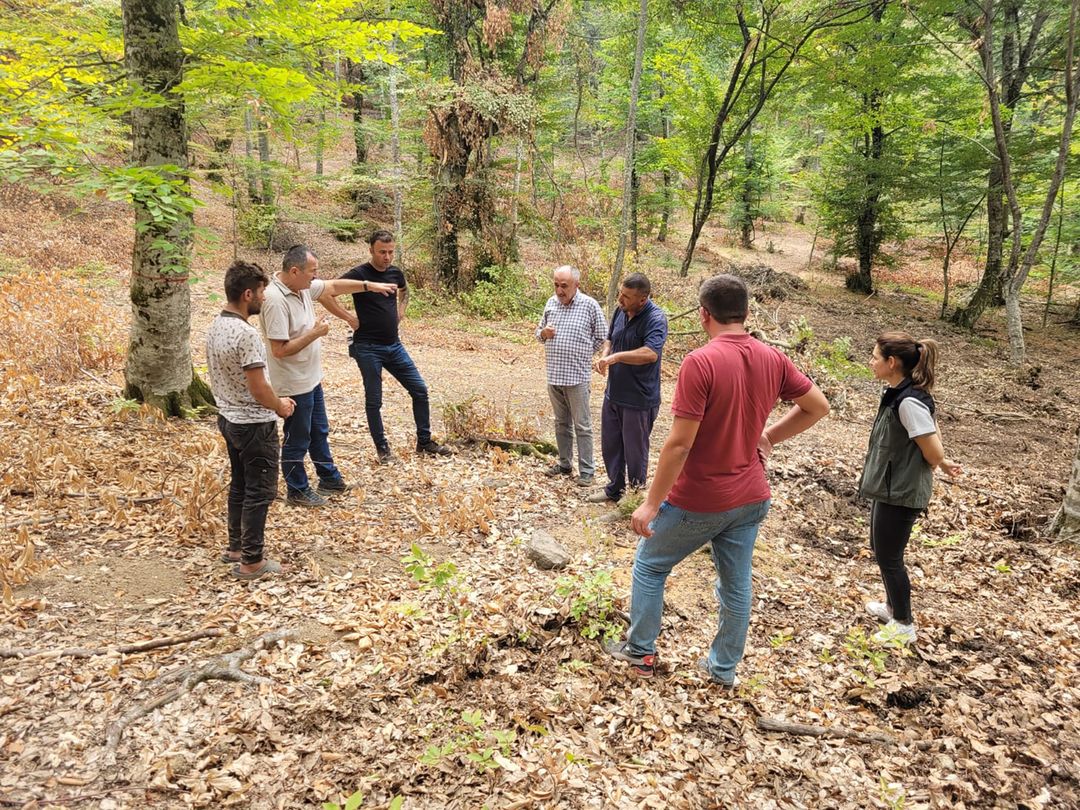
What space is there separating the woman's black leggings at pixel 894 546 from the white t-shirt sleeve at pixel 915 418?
0.50 meters

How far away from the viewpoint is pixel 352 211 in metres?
21.9

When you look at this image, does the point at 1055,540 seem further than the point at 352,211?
No

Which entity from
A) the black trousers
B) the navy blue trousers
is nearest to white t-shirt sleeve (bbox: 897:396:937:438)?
the navy blue trousers

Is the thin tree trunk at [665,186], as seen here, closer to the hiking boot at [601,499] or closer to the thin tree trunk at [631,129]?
the thin tree trunk at [631,129]

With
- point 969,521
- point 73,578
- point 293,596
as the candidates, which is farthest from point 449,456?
point 969,521

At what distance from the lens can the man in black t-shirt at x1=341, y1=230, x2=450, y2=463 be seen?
18.9 feet

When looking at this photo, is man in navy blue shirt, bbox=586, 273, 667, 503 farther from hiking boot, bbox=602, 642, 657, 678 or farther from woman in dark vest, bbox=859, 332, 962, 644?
hiking boot, bbox=602, 642, 657, 678

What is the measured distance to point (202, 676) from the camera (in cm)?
306

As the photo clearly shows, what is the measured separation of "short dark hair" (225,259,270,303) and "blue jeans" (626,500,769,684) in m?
2.84

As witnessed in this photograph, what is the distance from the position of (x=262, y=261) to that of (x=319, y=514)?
15.3 m

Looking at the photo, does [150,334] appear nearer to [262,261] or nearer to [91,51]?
[91,51]

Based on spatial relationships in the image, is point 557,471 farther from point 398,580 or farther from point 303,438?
point 303,438

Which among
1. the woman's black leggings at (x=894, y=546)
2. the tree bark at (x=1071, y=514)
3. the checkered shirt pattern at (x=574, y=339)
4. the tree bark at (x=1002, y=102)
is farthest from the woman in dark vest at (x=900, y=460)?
the tree bark at (x=1002, y=102)

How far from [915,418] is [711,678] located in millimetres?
1998
